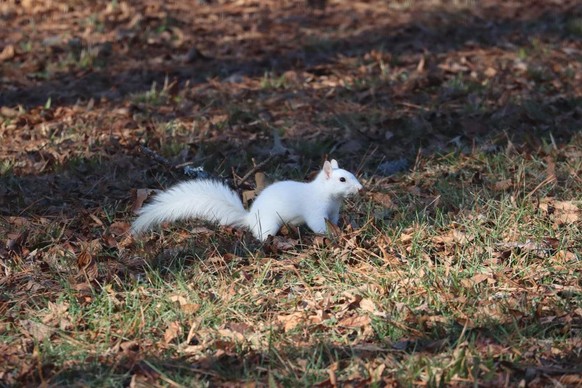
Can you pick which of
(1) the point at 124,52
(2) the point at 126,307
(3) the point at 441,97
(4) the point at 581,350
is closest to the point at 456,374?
(4) the point at 581,350

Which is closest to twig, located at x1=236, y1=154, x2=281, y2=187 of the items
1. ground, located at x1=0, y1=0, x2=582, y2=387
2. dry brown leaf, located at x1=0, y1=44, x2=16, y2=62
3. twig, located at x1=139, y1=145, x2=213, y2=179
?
→ ground, located at x1=0, y1=0, x2=582, y2=387

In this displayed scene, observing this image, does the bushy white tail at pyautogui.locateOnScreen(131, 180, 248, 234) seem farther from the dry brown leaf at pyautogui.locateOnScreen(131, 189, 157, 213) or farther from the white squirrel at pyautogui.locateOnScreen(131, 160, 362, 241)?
the dry brown leaf at pyautogui.locateOnScreen(131, 189, 157, 213)

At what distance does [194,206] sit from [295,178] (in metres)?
1.26

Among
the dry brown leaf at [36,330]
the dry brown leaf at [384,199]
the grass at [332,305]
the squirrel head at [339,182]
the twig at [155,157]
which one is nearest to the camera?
the grass at [332,305]

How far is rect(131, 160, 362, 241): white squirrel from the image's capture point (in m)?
4.79

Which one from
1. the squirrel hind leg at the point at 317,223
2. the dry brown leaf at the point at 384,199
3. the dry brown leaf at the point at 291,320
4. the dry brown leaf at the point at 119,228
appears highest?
the squirrel hind leg at the point at 317,223

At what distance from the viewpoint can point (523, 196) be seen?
5.38 m

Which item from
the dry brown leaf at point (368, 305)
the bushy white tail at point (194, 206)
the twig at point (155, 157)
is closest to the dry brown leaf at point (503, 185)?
the bushy white tail at point (194, 206)

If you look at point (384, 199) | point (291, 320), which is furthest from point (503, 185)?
point (291, 320)

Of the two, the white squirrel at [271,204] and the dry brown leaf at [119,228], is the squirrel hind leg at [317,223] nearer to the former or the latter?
the white squirrel at [271,204]

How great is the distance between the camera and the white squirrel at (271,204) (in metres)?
4.79

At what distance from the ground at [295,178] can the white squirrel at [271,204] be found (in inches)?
4.3

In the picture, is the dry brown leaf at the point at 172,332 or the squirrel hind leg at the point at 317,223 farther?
the squirrel hind leg at the point at 317,223

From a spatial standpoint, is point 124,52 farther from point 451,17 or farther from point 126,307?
point 126,307
